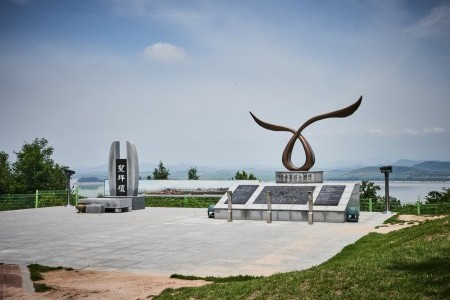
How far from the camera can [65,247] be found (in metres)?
14.3

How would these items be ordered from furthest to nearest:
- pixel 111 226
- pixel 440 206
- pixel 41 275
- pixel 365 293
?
pixel 440 206 < pixel 111 226 < pixel 41 275 < pixel 365 293

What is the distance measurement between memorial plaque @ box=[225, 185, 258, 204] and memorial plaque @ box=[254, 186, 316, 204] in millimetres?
606

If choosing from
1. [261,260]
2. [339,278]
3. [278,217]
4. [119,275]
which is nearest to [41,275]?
[119,275]

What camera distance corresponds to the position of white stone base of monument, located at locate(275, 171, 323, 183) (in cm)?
2383

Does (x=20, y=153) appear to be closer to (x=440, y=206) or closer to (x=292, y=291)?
(x=440, y=206)

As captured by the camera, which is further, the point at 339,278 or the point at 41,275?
the point at 41,275

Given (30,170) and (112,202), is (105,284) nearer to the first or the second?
(112,202)

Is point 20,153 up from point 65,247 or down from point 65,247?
up

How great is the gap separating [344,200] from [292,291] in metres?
14.1

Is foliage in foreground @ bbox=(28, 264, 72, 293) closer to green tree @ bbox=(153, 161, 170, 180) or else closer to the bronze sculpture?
the bronze sculpture

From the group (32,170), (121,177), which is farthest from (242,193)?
(32,170)

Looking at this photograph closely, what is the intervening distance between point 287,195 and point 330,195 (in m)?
2.01

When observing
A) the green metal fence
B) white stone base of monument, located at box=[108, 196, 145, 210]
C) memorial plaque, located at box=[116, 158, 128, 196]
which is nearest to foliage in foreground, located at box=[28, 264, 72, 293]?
white stone base of monument, located at box=[108, 196, 145, 210]

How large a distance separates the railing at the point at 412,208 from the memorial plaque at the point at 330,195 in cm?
406
